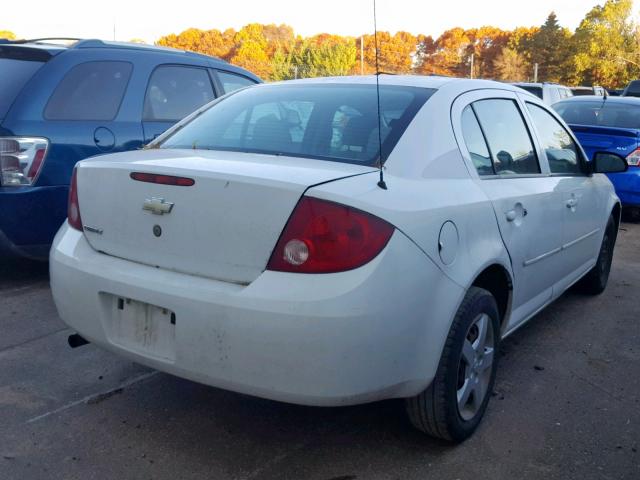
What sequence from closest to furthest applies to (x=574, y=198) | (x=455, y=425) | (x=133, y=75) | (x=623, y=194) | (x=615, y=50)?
(x=455, y=425) < (x=574, y=198) < (x=133, y=75) < (x=623, y=194) < (x=615, y=50)

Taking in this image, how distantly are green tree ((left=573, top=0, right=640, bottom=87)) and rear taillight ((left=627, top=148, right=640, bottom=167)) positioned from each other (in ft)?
186

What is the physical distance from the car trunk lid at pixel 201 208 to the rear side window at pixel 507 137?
39.4 inches

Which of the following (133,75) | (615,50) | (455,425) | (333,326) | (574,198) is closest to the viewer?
(333,326)

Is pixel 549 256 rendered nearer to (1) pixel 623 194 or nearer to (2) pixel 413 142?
(2) pixel 413 142

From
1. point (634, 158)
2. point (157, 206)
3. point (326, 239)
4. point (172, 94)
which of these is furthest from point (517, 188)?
point (634, 158)

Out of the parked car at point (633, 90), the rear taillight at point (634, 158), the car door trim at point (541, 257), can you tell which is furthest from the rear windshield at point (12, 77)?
the parked car at point (633, 90)

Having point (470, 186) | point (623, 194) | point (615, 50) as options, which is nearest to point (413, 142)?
point (470, 186)

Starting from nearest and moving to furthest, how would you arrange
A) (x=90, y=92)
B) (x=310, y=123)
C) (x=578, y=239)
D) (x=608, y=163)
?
(x=310, y=123) → (x=578, y=239) → (x=608, y=163) → (x=90, y=92)

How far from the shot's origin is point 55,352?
3.82 m

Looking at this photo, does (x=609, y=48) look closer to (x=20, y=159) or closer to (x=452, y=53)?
(x=452, y=53)

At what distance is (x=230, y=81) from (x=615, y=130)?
14.5 feet

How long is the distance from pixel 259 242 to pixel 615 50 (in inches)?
2582

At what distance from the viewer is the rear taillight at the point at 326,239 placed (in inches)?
92.4

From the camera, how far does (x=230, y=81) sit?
6582 millimetres
